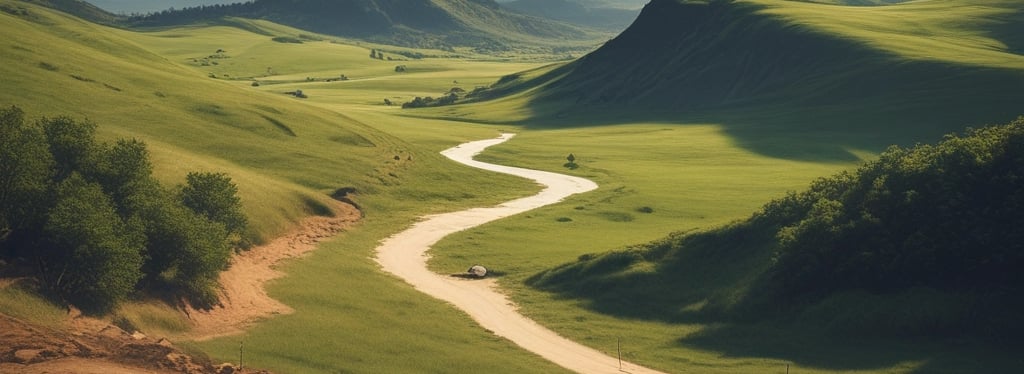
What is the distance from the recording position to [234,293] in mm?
66375

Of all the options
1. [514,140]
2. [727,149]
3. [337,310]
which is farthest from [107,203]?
[514,140]

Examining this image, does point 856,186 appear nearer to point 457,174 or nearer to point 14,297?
point 14,297

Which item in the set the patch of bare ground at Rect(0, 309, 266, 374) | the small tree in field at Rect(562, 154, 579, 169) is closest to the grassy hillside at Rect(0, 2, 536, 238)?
the small tree in field at Rect(562, 154, 579, 169)

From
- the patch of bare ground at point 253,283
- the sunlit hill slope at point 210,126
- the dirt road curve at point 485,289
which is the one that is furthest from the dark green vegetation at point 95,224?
the sunlit hill slope at point 210,126

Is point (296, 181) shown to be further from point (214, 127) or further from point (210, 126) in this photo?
point (210, 126)

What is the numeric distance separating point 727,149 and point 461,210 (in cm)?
7143

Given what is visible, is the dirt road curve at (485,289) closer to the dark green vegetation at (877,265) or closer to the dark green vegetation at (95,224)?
the dark green vegetation at (877,265)

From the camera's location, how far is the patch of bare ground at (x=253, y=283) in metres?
59.5

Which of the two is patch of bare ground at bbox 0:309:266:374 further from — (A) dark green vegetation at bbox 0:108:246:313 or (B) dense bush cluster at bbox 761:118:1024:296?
(B) dense bush cluster at bbox 761:118:1024:296

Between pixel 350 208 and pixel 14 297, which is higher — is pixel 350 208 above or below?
below

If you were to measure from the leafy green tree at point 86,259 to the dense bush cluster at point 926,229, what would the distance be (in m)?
37.9

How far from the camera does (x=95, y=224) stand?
183 feet

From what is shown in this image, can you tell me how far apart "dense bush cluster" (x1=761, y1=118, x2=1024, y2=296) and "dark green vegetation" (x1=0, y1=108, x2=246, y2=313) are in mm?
35208

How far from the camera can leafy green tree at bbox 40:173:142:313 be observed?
53.2m
